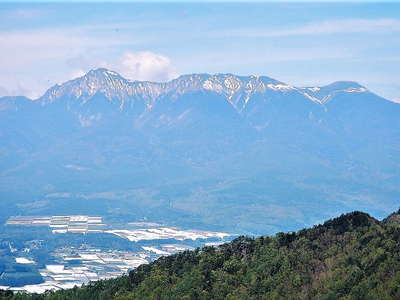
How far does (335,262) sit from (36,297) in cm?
2431

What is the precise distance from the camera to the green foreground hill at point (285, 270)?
4888 centimetres

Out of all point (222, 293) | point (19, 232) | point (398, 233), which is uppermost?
point (398, 233)

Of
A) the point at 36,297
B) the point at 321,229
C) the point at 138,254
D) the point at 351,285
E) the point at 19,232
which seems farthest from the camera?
the point at 19,232

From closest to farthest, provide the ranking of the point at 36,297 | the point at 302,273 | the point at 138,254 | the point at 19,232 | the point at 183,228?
the point at 302,273, the point at 36,297, the point at 138,254, the point at 19,232, the point at 183,228

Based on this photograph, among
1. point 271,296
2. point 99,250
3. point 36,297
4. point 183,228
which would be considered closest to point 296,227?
point 183,228

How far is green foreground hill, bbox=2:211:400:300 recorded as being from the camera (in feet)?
160

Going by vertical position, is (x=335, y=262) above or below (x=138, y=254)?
above

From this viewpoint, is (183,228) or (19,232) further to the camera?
(183,228)

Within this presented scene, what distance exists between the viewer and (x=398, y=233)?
54000mm

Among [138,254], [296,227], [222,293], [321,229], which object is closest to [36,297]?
[222,293]

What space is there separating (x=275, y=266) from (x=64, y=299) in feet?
54.8

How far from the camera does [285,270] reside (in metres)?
54.3

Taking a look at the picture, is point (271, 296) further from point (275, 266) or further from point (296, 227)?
point (296, 227)

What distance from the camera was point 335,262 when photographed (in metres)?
53.5
